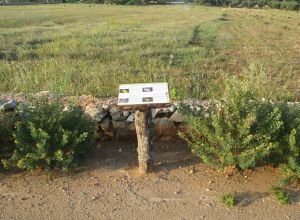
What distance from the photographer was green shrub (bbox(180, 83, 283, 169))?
501 centimetres

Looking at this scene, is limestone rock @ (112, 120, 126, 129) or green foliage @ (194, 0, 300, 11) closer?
limestone rock @ (112, 120, 126, 129)

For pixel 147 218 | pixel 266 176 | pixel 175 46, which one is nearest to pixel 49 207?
pixel 147 218

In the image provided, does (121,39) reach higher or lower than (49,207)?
lower

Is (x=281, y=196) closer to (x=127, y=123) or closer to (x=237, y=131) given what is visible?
(x=237, y=131)

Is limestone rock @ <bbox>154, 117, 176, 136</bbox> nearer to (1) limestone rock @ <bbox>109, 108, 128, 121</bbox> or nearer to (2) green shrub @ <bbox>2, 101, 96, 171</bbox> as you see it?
(1) limestone rock @ <bbox>109, 108, 128, 121</bbox>

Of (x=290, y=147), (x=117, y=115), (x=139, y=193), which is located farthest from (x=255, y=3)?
(x=139, y=193)

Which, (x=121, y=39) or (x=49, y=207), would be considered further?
(x=121, y=39)

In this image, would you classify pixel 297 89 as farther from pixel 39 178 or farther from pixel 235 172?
pixel 39 178

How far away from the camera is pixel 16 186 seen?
17.1 feet

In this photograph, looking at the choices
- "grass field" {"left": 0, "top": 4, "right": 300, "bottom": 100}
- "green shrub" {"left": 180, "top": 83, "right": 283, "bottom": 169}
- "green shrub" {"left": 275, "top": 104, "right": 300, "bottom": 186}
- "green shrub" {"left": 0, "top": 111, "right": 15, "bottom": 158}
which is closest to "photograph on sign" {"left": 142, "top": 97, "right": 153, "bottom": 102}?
"green shrub" {"left": 180, "top": 83, "right": 283, "bottom": 169}

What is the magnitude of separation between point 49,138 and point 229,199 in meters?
1.98

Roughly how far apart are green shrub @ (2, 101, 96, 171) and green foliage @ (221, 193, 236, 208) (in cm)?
158

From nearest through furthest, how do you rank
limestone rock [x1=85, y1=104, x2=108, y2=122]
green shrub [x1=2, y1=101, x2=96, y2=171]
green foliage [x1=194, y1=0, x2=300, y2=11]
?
green shrub [x1=2, y1=101, x2=96, y2=171]
limestone rock [x1=85, y1=104, x2=108, y2=122]
green foliage [x1=194, y1=0, x2=300, y2=11]

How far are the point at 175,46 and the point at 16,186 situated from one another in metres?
14.4
